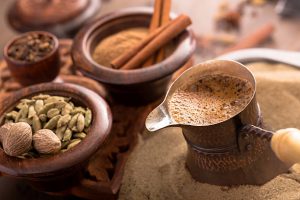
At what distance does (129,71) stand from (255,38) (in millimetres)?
892

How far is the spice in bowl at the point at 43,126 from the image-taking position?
841 millimetres

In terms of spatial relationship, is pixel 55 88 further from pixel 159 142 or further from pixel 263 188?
pixel 263 188

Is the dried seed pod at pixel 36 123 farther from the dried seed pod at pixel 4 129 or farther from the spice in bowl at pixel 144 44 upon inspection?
the spice in bowl at pixel 144 44

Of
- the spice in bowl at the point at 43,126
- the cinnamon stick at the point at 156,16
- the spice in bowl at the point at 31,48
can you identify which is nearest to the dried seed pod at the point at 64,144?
the spice in bowl at the point at 43,126

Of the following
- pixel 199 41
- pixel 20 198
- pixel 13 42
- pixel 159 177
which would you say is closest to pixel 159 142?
pixel 159 177

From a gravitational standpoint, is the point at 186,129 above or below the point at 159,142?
above

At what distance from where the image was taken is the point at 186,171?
0.97m

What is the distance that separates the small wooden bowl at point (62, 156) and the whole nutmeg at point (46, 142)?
17 mm

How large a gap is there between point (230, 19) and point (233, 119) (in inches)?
48.0

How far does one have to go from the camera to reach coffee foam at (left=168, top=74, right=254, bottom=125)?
82 cm

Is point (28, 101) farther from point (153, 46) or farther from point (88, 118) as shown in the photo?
point (153, 46)

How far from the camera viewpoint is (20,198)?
1.02 meters

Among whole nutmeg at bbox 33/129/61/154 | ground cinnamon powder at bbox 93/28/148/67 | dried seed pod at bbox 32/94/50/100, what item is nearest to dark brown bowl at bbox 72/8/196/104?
ground cinnamon powder at bbox 93/28/148/67

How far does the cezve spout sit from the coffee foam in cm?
1
